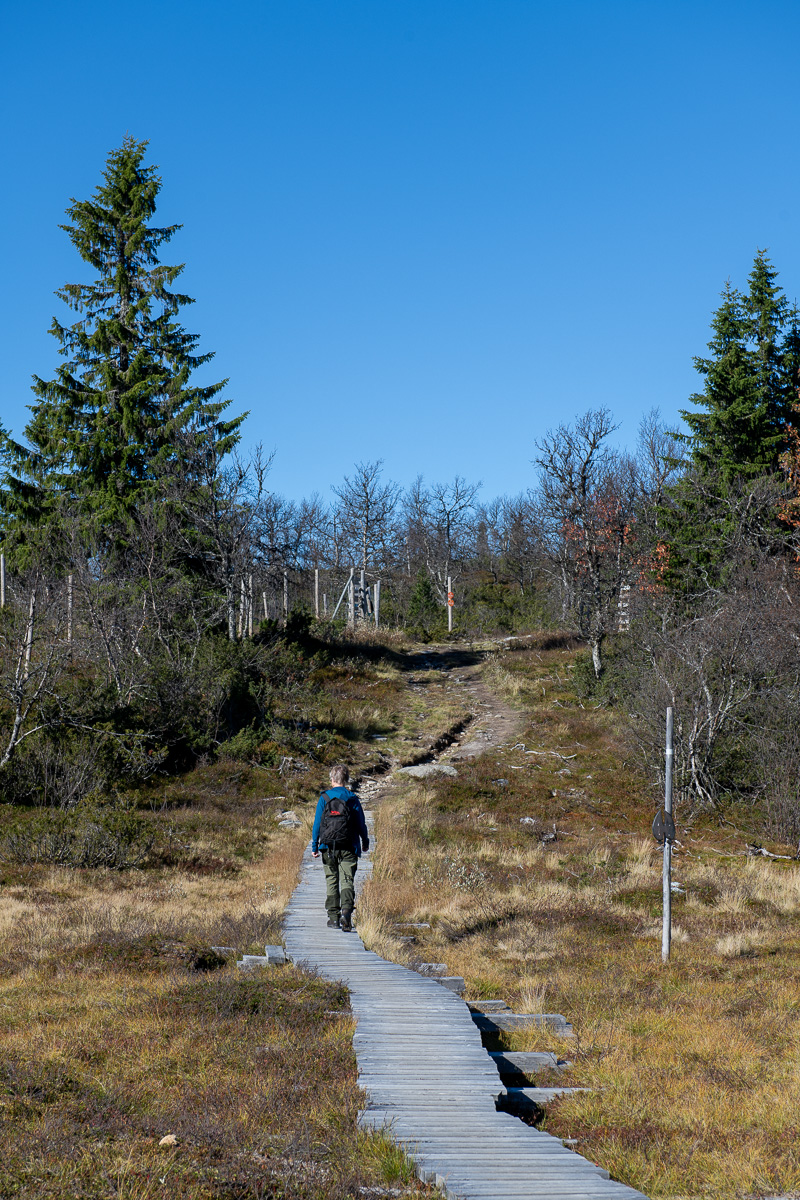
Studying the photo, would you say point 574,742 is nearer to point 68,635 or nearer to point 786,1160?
point 68,635

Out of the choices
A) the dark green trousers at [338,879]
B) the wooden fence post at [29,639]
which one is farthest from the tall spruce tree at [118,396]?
the dark green trousers at [338,879]

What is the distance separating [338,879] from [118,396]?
20.2 metres

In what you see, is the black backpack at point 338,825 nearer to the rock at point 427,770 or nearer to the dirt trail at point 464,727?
the dirt trail at point 464,727

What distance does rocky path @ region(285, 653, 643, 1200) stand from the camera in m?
5.25

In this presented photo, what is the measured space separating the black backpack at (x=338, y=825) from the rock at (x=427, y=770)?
1200cm

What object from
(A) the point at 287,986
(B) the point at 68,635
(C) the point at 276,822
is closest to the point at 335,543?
(B) the point at 68,635

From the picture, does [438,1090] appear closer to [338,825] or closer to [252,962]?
[252,962]

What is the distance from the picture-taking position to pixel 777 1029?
9.10 meters

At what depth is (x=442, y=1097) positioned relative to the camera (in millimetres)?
6441

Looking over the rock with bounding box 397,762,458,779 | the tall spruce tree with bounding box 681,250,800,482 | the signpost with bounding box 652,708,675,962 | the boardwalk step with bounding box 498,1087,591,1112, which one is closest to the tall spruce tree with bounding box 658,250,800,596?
the tall spruce tree with bounding box 681,250,800,482

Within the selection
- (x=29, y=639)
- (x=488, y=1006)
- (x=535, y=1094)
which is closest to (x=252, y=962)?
(x=488, y=1006)

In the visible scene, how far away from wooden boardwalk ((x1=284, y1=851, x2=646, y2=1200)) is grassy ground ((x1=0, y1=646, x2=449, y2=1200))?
203 millimetres

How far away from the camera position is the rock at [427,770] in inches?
891

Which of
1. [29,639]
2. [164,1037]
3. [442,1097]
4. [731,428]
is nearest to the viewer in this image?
[442,1097]
